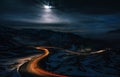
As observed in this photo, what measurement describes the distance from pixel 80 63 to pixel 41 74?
48.6ft

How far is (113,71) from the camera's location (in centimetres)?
3525

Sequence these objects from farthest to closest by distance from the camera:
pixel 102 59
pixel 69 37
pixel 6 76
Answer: pixel 69 37 → pixel 102 59 → pixel 6 76

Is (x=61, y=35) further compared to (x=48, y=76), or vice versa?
(x=61, y=35)

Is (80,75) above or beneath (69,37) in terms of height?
beneath

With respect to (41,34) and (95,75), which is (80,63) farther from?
(41,34)

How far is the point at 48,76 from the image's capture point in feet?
89.1

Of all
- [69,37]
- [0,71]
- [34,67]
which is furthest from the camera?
[69,37]

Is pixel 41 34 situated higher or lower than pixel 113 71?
higher

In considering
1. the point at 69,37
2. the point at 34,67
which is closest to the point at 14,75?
the point at 34,67

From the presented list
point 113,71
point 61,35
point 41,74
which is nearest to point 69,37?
point 61,35

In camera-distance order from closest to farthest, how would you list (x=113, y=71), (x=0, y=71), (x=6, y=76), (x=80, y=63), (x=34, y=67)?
(x=6, y=76) < (x=0, y=71) < (x=34, y=67) < (x=113, y=71) < (x=80, y=63)

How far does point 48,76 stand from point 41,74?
4.08 feet

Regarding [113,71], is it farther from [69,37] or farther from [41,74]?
[69,37]

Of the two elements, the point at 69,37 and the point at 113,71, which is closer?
the point at 113,71
